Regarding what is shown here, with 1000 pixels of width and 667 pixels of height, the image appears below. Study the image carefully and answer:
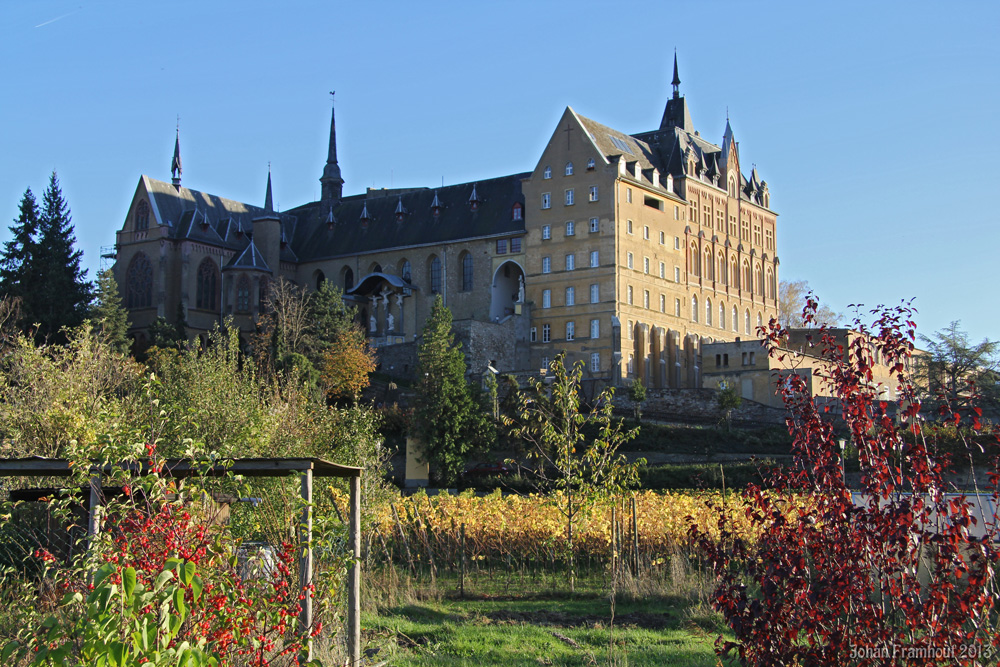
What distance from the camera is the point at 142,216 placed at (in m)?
74.1

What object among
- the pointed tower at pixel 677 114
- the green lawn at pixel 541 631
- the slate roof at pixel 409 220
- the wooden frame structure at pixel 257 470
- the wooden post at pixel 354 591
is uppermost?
the pointed tower at pixel 677 114

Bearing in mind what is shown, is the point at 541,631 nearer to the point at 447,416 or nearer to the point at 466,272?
the point at 447,416

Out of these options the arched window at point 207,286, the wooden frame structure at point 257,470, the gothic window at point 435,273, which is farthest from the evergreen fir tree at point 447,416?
the wooden frame structure at point 257,470

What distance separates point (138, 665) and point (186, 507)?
7.28 feet

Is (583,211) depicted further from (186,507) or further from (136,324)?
(186,507)

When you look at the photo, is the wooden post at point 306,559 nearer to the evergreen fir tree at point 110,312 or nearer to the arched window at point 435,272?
the evergreen fir tree at point 110,312

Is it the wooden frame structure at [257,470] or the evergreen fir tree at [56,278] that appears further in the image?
the evergreen fir tree at [56,278]

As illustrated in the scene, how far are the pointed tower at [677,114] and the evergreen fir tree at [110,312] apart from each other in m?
38.9

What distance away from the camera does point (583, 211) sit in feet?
213

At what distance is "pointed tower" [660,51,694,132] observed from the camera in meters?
78.2

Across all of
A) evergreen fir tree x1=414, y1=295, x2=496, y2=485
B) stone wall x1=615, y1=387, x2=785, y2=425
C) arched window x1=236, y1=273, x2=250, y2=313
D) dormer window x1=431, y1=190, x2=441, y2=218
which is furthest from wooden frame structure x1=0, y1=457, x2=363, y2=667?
dormer window x1=431, y1=190, x2=441, y2=218

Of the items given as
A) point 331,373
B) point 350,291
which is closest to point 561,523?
point 331,373

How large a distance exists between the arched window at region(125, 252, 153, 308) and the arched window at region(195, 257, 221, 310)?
321 cm

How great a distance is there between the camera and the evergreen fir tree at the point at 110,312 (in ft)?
191
